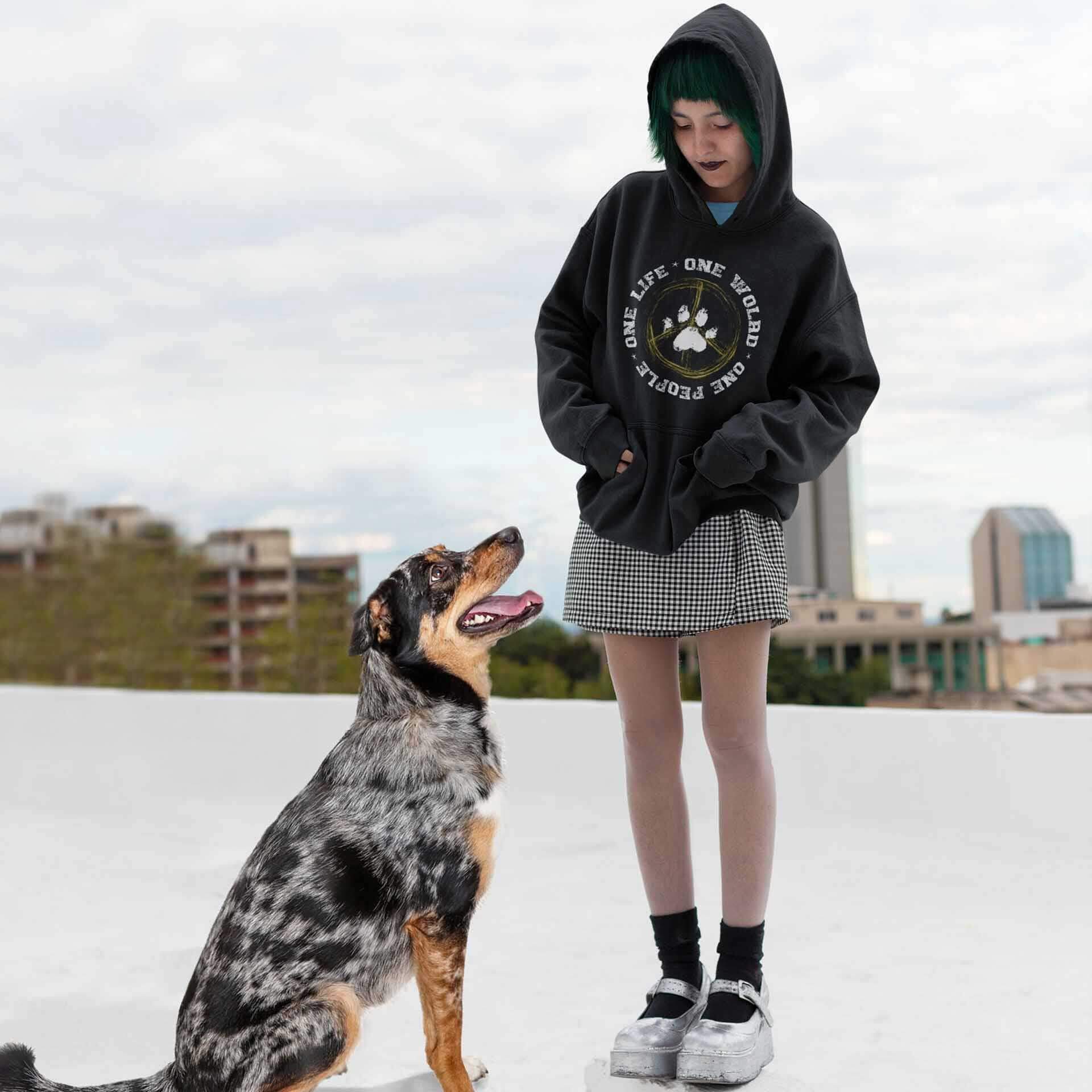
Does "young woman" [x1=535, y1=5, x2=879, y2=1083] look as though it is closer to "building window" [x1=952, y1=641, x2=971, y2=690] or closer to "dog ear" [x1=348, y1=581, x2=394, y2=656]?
"dog ear" [x1=348, y1=581, x2=394, y2=656]

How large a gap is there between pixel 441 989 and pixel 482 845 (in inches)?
7.9

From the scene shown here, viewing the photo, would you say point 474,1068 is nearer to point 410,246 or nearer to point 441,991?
point 441,991

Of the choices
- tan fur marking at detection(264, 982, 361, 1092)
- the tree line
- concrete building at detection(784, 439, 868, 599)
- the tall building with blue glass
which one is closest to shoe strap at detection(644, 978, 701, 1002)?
tan fur marking at detection(264, 982, 361, 1092)

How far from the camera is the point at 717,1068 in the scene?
1.59 metres

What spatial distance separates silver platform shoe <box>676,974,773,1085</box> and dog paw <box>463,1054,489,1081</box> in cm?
30

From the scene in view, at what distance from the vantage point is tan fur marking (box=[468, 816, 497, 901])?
1547mm

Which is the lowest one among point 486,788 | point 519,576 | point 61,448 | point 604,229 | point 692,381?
point 486,788

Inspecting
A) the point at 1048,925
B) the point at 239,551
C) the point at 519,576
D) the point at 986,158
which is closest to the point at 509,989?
the point at 519,576

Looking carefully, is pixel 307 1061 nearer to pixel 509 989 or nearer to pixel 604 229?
pixel 509 989

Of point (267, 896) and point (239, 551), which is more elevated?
point (239, 551)

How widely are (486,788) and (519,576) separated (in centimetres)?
33

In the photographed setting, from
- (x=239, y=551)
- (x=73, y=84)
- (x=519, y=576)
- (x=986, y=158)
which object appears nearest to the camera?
(x=519, y=576)

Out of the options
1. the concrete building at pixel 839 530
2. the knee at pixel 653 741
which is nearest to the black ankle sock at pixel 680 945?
the knee at pixel 653 741

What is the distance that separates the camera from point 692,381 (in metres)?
1.62
